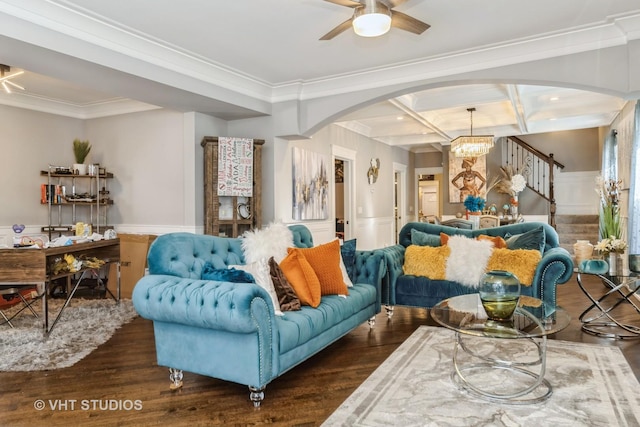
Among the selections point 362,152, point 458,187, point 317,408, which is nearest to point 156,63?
point 317,408

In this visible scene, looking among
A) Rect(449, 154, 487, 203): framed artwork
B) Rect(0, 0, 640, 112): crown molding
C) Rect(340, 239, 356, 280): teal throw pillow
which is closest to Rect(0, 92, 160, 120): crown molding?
Rect(0, 0, 640, 112): crown molding

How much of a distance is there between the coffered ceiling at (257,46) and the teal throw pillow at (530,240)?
1362 mm

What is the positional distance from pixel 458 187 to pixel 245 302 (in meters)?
7.83

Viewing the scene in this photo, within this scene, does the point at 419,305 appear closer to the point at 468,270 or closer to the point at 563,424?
the point at 468,270

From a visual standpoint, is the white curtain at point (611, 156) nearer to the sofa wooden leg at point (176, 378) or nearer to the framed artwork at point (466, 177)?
the framed artwork at point (466, 177)

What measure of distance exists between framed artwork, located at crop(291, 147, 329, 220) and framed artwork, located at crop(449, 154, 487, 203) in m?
3.76

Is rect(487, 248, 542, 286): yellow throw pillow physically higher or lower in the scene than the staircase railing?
lower

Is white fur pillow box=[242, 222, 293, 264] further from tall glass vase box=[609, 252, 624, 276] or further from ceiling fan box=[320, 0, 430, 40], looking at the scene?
tall glass vase box=[609, 252, 624, 276]

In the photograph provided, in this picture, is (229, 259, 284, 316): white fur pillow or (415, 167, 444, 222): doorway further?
(415, 167, 444, 222): doorway

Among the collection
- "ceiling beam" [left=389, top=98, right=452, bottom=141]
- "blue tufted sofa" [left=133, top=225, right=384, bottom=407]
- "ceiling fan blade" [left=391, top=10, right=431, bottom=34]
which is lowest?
"blue tufted sofa" [left=133, top=225, right=384, bottom=407]

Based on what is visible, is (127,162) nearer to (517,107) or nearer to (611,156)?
(517,107)

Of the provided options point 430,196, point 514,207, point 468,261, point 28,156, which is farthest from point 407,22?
point 430,196

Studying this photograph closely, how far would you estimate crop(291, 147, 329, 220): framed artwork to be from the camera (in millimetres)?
5852

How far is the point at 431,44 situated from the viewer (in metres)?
3.90
